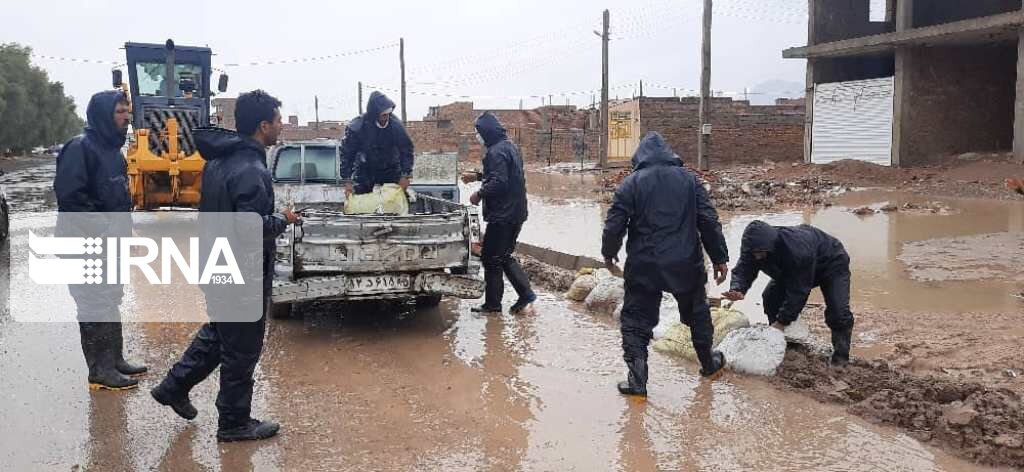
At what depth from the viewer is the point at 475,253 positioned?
719cm

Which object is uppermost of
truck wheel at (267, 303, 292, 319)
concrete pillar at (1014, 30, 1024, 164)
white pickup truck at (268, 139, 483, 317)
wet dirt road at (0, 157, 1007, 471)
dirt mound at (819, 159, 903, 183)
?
concrete pillar at (1014, 30, 1024, 164)

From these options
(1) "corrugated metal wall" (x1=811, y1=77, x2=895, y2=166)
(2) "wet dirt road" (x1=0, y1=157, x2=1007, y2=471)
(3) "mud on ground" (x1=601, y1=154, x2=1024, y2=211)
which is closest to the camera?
(2) "wet dirt road" (x1=0, y1=157, x2=1007, y2=471)

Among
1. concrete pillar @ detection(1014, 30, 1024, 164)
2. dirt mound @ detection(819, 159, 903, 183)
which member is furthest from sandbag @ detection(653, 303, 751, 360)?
concrete pillar @ detection(1014, 30, 1024, 164)

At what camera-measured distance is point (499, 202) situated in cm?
730

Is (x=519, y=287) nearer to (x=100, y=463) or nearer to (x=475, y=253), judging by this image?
(x=475, y=253)

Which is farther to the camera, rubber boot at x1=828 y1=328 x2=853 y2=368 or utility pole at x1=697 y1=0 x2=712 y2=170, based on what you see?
utility pole at x1=697 y1=0 x2=712 y2=170

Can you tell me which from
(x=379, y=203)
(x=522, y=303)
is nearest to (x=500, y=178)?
(x=379, y=203)

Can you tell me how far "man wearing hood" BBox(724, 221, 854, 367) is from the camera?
5496mm

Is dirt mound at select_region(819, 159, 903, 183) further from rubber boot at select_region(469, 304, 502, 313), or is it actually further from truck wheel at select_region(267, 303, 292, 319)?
truck wheel at select_region(267, 303, 292, 319)

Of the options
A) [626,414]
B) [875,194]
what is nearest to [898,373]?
[626,414]

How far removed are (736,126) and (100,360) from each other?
102 feet

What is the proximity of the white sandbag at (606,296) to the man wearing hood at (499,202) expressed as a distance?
1.99 feet

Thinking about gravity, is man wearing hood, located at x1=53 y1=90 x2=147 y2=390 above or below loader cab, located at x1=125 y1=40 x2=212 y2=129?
below

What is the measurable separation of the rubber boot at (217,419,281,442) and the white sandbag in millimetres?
3816
